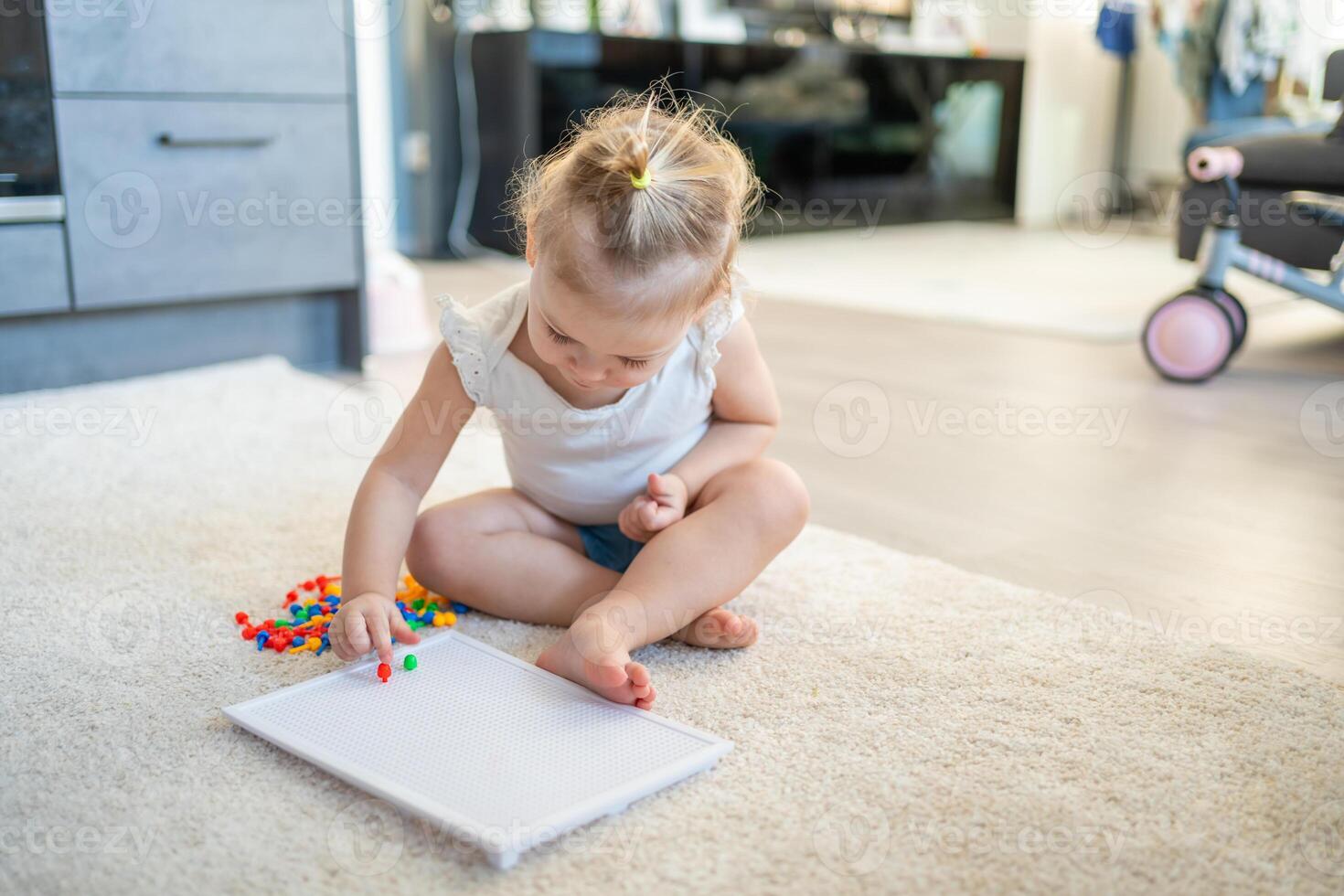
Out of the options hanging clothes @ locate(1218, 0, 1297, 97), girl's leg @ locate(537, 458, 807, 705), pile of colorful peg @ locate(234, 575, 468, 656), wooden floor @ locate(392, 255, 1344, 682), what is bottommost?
wooden floor @ locate(392, 255, 1344, 682)

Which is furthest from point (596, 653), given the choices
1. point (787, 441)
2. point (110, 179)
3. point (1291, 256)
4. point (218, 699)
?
point (1291, 256)

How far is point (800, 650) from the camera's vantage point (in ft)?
2.98

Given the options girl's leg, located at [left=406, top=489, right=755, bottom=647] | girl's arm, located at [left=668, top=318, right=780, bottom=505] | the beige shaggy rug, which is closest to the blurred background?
the beige shaggy rug

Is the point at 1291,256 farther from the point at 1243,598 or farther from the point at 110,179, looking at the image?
the point at 110,179

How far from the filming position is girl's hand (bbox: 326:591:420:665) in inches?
32.2

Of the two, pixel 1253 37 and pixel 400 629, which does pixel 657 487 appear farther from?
pixel 1253 37

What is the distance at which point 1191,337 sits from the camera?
6.27 ft

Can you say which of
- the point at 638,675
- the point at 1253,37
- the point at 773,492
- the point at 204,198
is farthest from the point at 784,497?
the point at 1253,37

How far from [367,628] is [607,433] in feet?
0.82

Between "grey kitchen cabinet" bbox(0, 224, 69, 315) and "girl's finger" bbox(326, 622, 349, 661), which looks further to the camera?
"grey kitchen cabinet" bbox(0, 224, 69, 315)

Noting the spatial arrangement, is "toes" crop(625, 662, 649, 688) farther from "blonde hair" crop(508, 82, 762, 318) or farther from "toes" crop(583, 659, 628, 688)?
"blonde hair" crop(508, 82, 762, 318)

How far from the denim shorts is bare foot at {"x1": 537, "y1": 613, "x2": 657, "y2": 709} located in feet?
0.63

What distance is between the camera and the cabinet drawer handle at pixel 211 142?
166 cm

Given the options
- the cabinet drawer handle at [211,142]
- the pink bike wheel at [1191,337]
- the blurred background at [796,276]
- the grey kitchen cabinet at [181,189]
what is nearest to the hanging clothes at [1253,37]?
the blurred background at [796,276]
